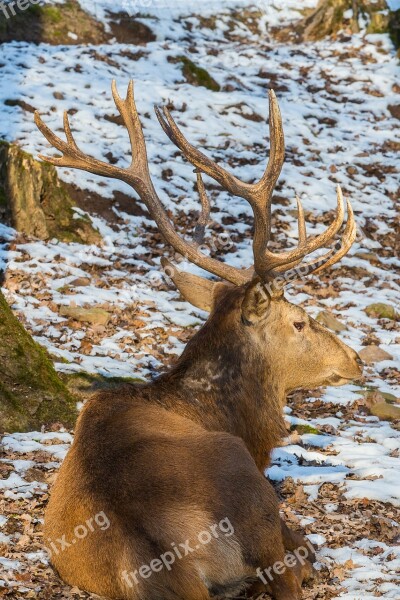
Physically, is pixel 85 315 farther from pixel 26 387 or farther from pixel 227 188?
pixel 227 188

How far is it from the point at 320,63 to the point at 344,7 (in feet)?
11.7

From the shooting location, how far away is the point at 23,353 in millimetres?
7586

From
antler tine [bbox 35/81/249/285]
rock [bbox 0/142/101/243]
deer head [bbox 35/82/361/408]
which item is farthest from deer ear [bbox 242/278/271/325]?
rock [bbox 0/142/101/243]

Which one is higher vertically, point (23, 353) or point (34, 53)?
point (34, 53)

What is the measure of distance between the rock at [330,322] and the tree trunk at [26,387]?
181 inches

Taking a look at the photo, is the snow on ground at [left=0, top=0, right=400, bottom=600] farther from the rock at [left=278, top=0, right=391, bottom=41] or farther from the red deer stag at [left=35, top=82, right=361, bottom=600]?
the rock at [left=278, top=0, right=391, bottom=41]

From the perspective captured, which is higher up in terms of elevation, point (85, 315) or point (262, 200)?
point (262, 200)

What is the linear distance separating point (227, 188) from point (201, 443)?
6.83 feet

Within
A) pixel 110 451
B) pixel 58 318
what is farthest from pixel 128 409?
pixel 58 318

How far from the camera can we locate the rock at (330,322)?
1134 centimetres

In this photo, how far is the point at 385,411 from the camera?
29.9 feet

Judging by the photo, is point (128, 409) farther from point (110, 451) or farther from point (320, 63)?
point (320, 63)

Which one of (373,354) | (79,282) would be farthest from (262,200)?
(79,282)

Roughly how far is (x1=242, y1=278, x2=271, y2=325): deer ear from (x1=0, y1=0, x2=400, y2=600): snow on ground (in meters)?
1.62
